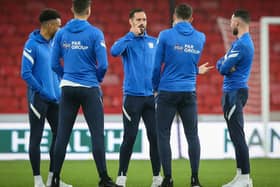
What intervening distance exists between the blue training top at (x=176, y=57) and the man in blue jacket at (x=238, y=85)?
0.34 meters

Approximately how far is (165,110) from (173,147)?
4121 mm

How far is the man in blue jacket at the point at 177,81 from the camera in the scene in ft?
22.8

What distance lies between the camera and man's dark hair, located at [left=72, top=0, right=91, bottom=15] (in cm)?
664

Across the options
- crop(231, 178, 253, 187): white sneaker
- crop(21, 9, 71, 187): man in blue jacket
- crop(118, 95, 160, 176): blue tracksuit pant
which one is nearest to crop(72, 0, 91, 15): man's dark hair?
crop(21, 9, 71, 187): man in blue jacket

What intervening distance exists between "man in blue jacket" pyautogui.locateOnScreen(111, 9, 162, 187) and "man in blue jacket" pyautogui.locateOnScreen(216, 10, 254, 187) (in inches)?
26.5

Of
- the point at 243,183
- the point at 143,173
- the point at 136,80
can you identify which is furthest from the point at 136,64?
the point at 143,173

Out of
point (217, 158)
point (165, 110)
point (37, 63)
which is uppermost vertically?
point (37, 63)

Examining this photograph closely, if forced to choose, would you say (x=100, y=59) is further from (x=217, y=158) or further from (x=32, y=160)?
(x=217, y=158)

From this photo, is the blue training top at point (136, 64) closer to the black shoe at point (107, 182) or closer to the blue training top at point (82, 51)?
the blue training top at point (82, 51)

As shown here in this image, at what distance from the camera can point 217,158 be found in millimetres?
11023

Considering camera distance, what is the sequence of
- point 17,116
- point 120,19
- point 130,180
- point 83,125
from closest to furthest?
point 130,180 < point 83,125 < point 17,116 < point 120,19

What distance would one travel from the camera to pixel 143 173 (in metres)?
9.01

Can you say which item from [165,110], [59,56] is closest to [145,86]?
[165,110]

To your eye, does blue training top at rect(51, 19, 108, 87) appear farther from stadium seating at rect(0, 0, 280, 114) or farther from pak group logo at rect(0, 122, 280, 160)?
stadium seating at rect(0, 0, 280, 114)
